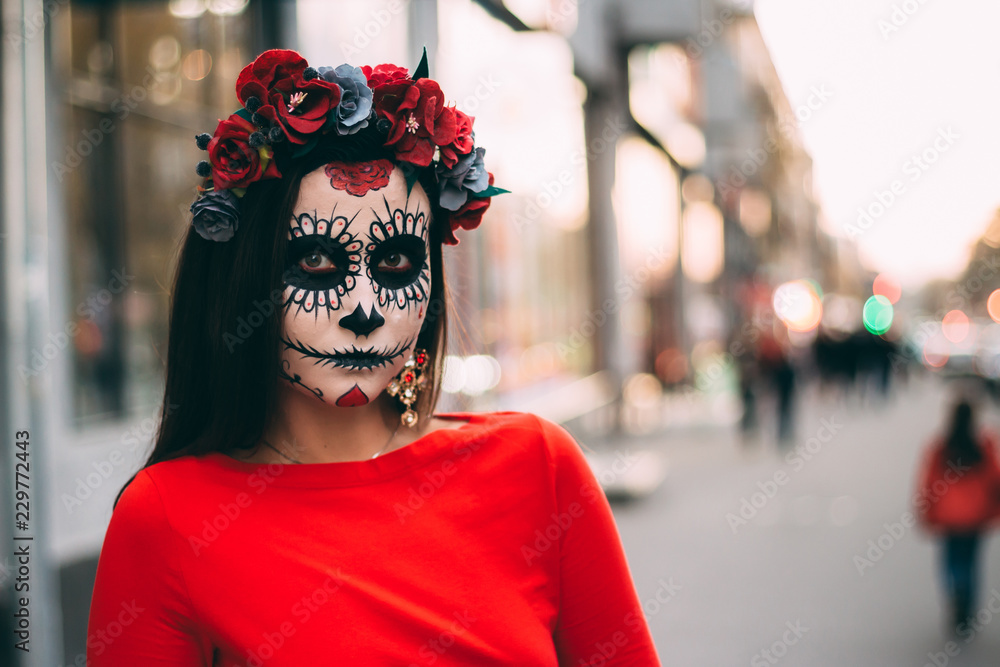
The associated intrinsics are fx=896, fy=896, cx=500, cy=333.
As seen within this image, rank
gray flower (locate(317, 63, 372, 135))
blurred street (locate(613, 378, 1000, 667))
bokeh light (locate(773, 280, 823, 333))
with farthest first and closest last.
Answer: bokeh light (locate(773, 280, 823, 333)) < blurred street (locate(613, 378, 1000, 667)) < gray flower (locate(317, 63, 372, 135))

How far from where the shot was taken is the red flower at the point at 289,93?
1650mm

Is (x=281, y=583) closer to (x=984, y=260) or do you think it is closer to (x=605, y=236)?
(x=605, y=236)

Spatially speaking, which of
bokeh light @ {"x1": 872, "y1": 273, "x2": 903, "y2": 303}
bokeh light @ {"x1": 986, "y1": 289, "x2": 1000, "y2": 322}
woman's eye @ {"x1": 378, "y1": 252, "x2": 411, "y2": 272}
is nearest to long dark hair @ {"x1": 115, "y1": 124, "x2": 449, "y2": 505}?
woman's eye @ {"x1": 378, "y1": 252, "x2": 411, "y2": 272}

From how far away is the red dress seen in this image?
18.6 feet

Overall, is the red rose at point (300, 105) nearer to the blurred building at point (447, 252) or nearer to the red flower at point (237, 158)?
the red flower at point (237, 158)

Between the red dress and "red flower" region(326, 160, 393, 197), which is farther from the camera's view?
the red dress

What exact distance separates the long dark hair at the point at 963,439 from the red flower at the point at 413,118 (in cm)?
522

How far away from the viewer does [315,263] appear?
5.68ft

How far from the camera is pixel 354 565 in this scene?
1.64 metres

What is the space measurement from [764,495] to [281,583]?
9.49 metres

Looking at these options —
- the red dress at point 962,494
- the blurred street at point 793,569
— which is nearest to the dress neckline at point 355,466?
the blurred street at point 793,569

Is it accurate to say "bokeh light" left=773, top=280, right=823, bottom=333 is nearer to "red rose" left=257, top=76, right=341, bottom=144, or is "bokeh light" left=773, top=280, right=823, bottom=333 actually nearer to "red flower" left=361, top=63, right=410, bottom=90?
"red flower" left=361, top=63, right=410, bottom=90

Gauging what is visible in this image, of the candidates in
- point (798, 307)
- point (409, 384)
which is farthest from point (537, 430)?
point (798, 307)

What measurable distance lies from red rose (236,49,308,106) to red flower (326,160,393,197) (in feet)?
0.60
